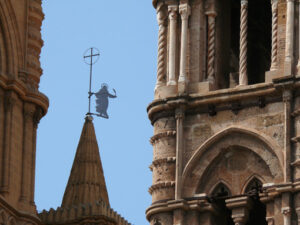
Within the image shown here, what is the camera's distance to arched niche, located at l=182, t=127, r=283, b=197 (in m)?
49.5

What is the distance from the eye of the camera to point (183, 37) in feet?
171

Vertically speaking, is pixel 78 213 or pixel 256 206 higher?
pixel 256 206

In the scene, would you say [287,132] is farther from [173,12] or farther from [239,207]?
[173,12]

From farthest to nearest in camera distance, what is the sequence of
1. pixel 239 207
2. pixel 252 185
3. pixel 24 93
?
pixel 252 185 < pixel 239 207 < pixel 24 93

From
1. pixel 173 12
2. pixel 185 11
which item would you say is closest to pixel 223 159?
pixel 185 11

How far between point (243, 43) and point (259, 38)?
138 inches

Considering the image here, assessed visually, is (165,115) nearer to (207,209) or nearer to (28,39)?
(207,209)

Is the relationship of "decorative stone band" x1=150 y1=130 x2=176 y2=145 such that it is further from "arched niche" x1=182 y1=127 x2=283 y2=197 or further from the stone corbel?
the stone corbel

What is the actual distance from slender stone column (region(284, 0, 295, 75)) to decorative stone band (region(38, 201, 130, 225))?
889cm

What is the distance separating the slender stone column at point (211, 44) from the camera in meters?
51.4

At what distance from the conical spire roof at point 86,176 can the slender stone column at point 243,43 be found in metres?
6.42

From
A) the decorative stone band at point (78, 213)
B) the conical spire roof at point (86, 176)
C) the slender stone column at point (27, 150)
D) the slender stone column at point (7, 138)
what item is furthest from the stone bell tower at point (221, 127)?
the slender stone column at point (7, 138)

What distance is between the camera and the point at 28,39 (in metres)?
42.2

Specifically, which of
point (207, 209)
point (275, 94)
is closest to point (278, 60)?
point (275, 94)
